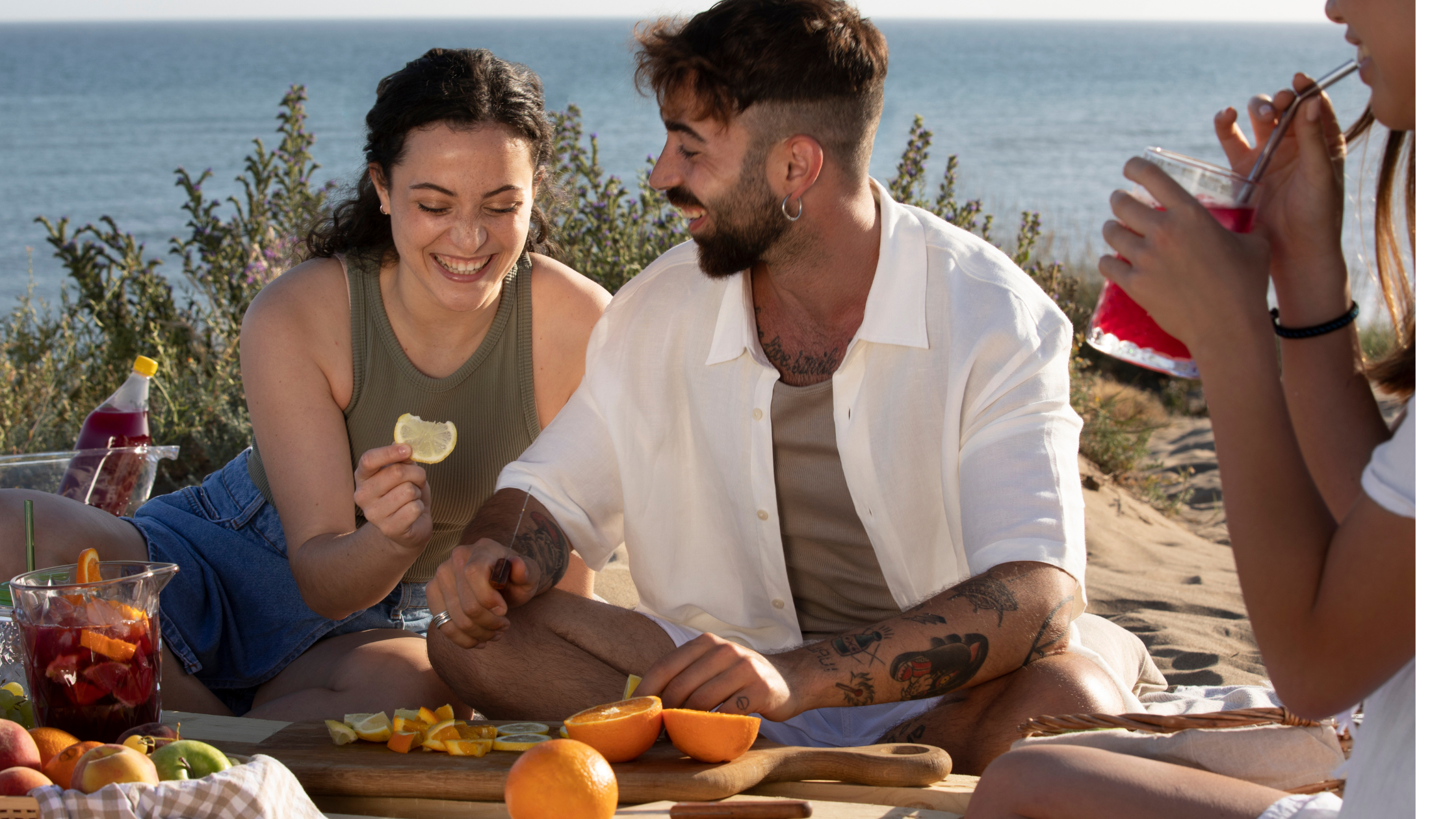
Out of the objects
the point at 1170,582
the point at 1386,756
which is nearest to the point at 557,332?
the point at 1386,756

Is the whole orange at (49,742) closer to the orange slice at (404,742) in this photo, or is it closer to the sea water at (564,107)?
the orange slice at (404,742)

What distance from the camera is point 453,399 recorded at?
3.45m

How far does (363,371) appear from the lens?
3.40 m

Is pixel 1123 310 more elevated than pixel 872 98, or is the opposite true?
pixel 872 98

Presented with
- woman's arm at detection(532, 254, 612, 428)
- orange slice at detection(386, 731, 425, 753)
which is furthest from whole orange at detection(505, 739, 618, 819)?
woman's arm at detection(532, 254, 612, 428)

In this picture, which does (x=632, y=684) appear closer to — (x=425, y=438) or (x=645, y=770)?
(x=645, y=770)

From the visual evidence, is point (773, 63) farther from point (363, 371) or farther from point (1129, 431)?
point (1129, 431)

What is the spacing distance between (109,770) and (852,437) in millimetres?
1726

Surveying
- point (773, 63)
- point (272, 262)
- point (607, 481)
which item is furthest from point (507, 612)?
point (272, 262)

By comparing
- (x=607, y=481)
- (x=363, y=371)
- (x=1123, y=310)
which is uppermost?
(x=1123, y=310)

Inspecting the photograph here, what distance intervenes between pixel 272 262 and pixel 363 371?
10.00 feet

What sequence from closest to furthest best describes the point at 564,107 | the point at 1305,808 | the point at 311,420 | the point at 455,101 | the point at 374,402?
the point at 1305,808
the point at 455,101
the point at 311,420
the point at 374,402
the point at 564,107

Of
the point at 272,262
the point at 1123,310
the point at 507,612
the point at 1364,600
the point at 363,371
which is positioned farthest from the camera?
the point at 272,262

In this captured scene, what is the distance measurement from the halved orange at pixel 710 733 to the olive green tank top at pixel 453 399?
142 centimetres
